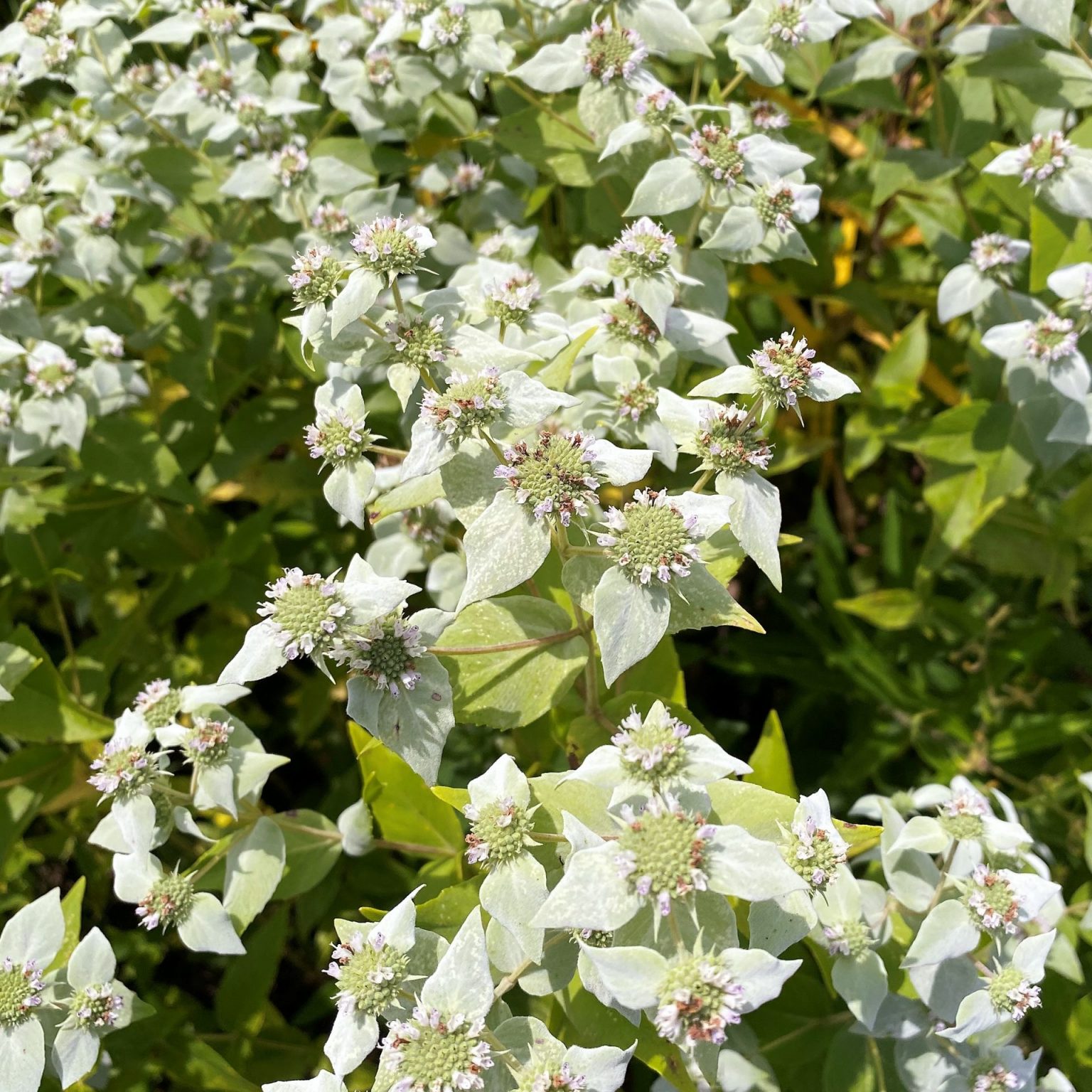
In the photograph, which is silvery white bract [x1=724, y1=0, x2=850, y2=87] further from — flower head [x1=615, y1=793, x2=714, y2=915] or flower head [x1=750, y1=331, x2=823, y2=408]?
flower head [x1=615, y1=793, x2=714, y2=915]

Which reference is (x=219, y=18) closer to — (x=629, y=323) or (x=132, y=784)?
(x=629, y=323)

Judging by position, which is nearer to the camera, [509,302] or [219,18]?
[509,302]

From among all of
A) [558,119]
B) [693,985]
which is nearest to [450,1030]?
[693,985]

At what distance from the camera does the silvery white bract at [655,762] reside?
150cm

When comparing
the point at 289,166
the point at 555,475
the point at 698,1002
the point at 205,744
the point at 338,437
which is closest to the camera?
the point at 698,1002

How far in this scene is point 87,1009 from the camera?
6.00ft

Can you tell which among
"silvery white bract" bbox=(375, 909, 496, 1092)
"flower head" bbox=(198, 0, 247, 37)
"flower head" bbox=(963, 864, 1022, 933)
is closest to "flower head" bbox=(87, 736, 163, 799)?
"silvery white bract" bbox=(375, 909, 496, 1092)

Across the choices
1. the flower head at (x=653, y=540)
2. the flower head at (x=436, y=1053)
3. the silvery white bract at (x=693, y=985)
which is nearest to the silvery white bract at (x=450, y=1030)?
the flower head at (x=436, y=1053)

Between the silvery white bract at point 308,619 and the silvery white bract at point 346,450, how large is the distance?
17 centimetres

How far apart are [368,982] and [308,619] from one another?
1.98 ft

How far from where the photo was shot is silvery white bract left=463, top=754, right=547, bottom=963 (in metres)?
1.56

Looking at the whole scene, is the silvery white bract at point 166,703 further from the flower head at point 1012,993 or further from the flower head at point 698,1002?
the flower head at point 1012,993

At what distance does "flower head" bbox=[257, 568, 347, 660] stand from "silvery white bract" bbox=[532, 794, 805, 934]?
554mm

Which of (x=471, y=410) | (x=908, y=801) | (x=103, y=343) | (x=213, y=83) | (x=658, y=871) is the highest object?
(x=213, y=83)
